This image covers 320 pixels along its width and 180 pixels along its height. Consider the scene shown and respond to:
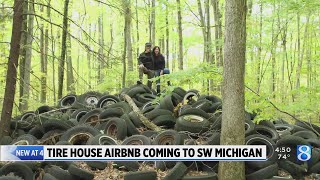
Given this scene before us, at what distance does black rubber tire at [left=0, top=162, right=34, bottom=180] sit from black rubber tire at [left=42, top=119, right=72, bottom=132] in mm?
1702

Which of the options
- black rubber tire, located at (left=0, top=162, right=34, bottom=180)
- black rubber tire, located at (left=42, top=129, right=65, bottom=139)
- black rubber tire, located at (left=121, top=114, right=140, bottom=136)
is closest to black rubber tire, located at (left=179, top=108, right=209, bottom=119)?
black rubber tire, located at (left=121, top=114, right=140, bottom=136)

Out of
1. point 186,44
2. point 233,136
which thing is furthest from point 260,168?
point 186,44

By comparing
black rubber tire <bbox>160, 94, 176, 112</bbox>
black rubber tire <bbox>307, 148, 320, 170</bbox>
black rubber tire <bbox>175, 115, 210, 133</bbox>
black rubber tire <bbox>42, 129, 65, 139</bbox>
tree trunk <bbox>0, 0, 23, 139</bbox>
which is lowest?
black rubber tire <bbox>307, 148, 320, 170</bbox>

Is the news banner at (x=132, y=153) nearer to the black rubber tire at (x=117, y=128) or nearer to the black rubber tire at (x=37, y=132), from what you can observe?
the black rubber tire at (x=117, y=128)

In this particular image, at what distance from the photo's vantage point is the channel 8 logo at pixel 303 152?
7047 mm

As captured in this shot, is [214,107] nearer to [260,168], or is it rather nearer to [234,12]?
[260,168]

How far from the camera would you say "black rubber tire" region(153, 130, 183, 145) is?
23.6 ft

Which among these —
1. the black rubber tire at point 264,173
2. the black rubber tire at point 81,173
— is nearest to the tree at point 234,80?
the black rubber tire at point 264,173

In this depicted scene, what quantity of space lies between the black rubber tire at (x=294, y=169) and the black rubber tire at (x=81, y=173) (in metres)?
4.00

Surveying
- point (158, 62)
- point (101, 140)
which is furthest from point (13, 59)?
point (158, 62)

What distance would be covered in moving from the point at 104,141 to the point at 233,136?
298 cm

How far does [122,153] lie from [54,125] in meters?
2.40

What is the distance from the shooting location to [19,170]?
679 cm

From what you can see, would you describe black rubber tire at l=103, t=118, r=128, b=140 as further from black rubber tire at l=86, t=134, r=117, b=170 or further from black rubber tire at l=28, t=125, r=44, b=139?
black rubber tire at l=28, t=125, r=44, b=139
